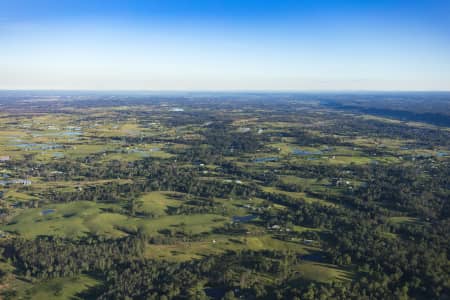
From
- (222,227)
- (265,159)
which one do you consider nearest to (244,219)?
(222,227)

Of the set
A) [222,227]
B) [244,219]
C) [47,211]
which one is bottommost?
[244,219]

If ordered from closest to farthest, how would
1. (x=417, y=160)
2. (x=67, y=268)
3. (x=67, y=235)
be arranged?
(x=67, y=268)
(x=67, y=235)
(x=417, y=160)

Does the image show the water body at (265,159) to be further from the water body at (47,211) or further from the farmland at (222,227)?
the water body at (47,211)

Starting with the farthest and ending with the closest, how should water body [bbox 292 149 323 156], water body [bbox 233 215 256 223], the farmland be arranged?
1. water body [bbox 292 149 323 156]
2. water body [bbox 233 215 256 223]
3. the farmland

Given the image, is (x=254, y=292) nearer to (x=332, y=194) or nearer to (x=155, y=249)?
(x=155, y=249)

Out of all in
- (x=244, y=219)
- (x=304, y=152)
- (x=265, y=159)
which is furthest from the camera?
(x=304, y=152)

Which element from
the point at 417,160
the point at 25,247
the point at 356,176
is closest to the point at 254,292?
the point at 25,247

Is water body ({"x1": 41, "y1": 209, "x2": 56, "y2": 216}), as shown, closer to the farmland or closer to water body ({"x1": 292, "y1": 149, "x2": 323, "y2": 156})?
the farmland

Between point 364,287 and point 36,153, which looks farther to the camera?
point 36,153

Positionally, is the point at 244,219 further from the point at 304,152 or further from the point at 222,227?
the point at 304,152

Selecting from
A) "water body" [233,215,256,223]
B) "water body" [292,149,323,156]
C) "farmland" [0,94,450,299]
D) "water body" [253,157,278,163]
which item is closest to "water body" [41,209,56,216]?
"farmland" [0,94,450,299]

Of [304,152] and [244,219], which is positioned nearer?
[244,219]
